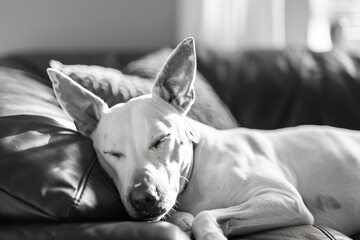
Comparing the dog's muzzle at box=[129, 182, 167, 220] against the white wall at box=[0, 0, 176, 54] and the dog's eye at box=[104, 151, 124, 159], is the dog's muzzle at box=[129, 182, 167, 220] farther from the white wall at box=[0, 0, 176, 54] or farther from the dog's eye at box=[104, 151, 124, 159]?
the white wall at box=[0, 0, 176, 54]

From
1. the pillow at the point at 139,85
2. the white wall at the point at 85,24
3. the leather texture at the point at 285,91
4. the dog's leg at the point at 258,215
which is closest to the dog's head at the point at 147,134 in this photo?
the dog's leg at the point at 258,215

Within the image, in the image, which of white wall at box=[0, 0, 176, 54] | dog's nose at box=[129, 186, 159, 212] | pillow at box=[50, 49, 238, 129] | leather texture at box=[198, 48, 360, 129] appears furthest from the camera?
white wall at box=[0, 0, 176, 54]

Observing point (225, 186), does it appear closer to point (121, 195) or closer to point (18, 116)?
point (121, 195)

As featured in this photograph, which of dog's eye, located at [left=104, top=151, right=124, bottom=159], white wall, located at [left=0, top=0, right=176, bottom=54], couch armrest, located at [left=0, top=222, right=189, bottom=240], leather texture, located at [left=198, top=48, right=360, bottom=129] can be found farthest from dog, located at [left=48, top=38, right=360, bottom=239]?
white wall, located at [left=0, top=0, right=176, bottom=54]

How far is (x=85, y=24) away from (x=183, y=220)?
5.06ft

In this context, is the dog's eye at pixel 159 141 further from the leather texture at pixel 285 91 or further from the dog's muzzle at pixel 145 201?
the leather texture at pixel 285 91

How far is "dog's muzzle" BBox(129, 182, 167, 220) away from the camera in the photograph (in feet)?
4.48

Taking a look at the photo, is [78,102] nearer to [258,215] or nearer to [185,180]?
[185,180]

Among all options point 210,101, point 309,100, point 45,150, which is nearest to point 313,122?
point 309,100

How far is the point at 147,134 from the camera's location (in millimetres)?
1510

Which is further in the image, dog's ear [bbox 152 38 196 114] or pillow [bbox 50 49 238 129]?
pillow [bbox 50 49 238 129]

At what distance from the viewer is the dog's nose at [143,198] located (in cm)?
136

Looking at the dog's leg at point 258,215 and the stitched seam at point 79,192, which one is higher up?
the stitched seam at point 79,192

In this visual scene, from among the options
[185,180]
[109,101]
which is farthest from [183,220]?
[109,101]
